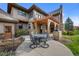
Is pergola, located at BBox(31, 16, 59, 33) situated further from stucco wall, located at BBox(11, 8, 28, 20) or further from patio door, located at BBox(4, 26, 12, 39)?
patio door, located at BBox(4, 26, 12, 39)

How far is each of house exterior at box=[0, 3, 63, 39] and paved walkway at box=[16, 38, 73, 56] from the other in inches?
14.4

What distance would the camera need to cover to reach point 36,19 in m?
3.90

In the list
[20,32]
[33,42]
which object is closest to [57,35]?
[33,42]

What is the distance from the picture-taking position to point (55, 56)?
11.9 feet

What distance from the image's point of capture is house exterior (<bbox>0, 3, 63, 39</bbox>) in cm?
382

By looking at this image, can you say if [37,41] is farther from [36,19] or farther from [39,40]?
[36,19]

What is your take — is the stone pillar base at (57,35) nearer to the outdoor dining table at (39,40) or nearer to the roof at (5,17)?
the outdoor dining table at (39,40)

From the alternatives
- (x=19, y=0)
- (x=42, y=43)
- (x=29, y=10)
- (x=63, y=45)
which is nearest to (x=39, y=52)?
(x=42, y=43)

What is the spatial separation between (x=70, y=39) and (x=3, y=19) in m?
1.82

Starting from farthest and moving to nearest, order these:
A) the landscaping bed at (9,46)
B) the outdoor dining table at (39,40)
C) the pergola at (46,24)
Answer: the pergola at (46,24) < the outdoor dining table at (39,40) < the landscaping bed at (9,46)

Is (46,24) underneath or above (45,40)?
above

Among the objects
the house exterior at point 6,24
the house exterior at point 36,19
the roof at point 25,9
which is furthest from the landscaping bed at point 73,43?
the house exterior at point 6,24

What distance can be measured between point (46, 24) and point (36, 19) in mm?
301

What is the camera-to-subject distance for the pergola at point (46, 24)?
12.6 feet
